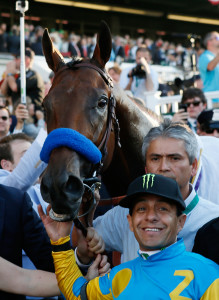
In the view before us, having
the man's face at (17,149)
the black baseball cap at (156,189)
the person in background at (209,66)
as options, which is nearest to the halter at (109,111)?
the black baseball cap at (156,189)

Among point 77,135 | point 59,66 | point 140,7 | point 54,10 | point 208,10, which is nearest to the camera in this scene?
point 77,135

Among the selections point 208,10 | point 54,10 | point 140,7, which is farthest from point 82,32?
point 208,10

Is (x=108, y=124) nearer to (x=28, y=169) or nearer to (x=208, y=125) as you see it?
(x=28, y=169)

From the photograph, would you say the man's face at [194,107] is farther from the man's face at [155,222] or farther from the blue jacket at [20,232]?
the man's face at [155,222]

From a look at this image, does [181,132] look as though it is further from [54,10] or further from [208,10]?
[208,10]

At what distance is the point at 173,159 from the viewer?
2.69 metres

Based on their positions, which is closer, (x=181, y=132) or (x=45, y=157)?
(x=45, y=157)

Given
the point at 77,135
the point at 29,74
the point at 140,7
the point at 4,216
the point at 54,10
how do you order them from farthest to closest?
the point at 140,7 → the point at 54,10 → the point at 29,74 → the point at 4,216 → the point at 77,135

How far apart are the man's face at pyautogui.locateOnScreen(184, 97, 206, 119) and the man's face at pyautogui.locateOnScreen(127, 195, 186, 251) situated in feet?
12.7

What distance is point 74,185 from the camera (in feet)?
7.64

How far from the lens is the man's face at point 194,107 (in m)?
5.98

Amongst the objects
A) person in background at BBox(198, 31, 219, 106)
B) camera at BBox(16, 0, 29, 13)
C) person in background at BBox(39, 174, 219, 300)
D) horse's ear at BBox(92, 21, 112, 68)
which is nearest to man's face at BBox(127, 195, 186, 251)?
person in background at BBox(39, 174, 219, 300)

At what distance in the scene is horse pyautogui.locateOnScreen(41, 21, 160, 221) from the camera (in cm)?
231

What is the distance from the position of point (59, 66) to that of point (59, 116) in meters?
0.49
